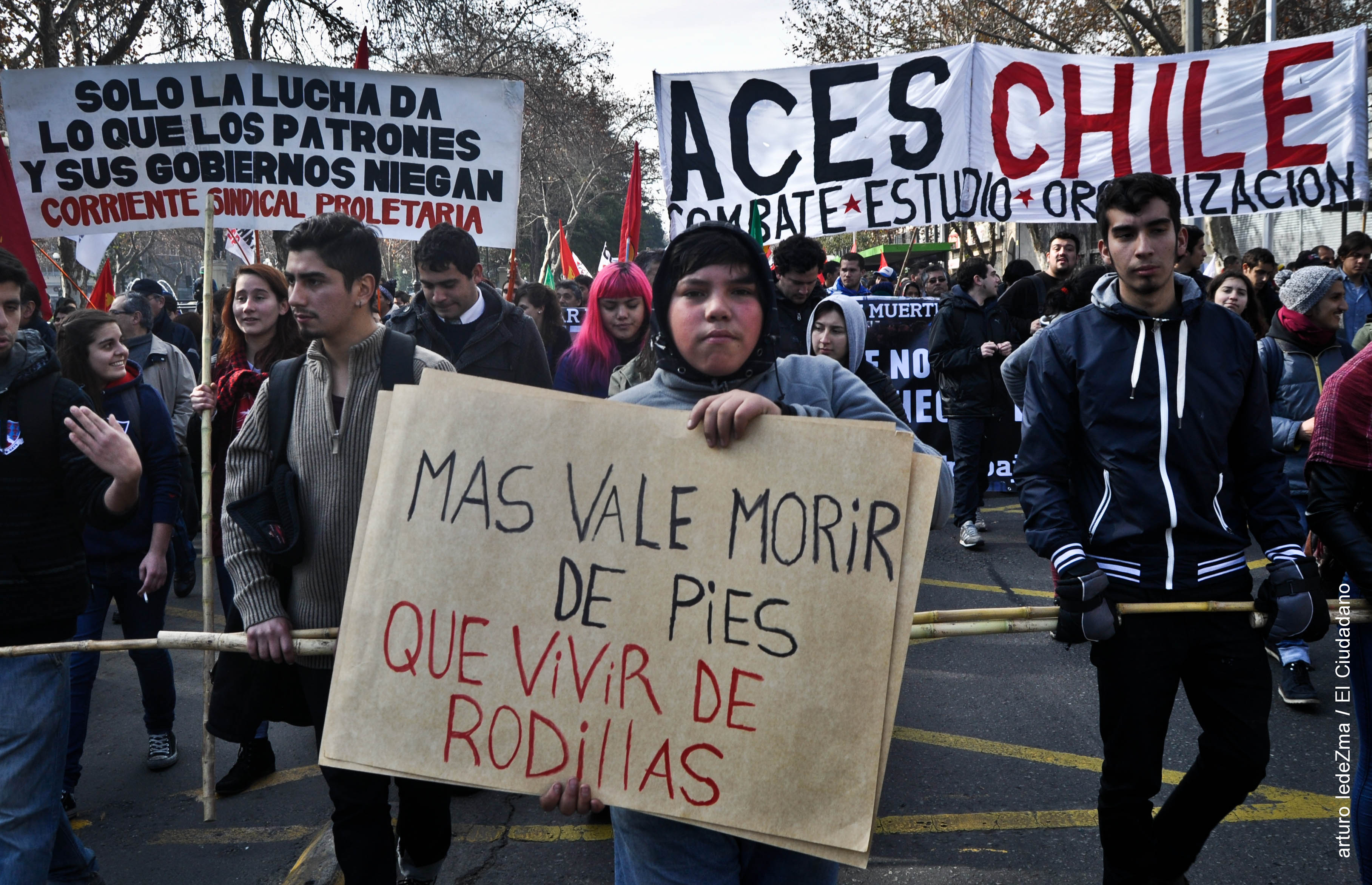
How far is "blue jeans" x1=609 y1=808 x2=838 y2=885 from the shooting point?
1819 mm

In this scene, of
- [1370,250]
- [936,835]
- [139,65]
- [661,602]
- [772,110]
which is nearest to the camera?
[661,602]

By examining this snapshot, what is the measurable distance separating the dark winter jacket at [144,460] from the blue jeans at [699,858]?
9.36ft

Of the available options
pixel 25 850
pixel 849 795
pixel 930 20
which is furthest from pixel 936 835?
pixel 930 20

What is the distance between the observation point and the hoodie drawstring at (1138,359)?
2.52 m

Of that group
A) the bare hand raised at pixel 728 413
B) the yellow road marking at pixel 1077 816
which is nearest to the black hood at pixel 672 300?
the bare hand raised at pixel 728 413

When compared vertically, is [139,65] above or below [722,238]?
above

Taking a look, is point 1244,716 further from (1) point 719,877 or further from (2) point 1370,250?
(2) point 1370,250

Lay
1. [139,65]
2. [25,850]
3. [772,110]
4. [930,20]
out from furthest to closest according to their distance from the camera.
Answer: [930,20] < [772,110] < [139,65] < [25,850]

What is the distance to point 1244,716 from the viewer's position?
2.46 meters

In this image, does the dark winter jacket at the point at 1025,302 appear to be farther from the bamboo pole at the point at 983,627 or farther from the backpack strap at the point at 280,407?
the backpack strap at the point at 280,407

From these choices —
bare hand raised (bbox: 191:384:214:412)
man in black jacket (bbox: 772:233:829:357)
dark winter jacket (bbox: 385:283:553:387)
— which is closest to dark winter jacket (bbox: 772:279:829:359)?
man in black jacket (bbox: 772:233:829:357)

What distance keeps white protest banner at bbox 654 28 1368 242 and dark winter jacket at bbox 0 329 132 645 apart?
4207mm

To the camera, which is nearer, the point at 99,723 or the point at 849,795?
the point at 849,795

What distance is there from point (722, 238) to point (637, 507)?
0.52 metres
